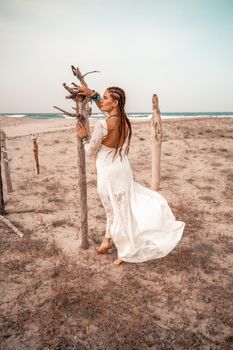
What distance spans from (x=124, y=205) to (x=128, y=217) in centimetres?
22

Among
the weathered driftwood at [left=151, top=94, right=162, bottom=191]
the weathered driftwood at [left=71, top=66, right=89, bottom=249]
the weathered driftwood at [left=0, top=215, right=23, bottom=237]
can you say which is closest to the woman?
the weathered driftwood at [left=71, top=66, right=89, bottom=249]

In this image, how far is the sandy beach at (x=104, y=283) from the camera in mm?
3543

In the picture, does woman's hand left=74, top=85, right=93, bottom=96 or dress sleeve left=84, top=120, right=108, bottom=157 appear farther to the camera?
woman's hand left=74, top=85, right=93, bottom=96

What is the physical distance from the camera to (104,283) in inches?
182

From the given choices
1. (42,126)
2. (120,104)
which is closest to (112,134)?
(120,104)

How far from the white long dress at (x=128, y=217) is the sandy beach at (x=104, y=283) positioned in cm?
48

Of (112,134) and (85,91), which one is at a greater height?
(85,91)

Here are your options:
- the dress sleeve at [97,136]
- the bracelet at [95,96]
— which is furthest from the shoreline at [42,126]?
the dress sleeve at [97,136]

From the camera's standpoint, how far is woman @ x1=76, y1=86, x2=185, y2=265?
4639mm

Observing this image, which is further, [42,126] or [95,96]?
[42,126]

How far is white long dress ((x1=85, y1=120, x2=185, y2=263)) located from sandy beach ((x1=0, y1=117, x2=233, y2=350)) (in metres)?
0.48

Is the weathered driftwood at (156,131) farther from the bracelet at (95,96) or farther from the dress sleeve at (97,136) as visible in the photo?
the dress sleeve at (97,136)

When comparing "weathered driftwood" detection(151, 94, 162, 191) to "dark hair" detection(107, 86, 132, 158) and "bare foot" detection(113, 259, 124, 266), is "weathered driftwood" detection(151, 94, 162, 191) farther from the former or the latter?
"bare foot" detection(113, 259, 124, 266)

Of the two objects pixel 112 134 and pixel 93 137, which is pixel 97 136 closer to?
pixel 93 137
